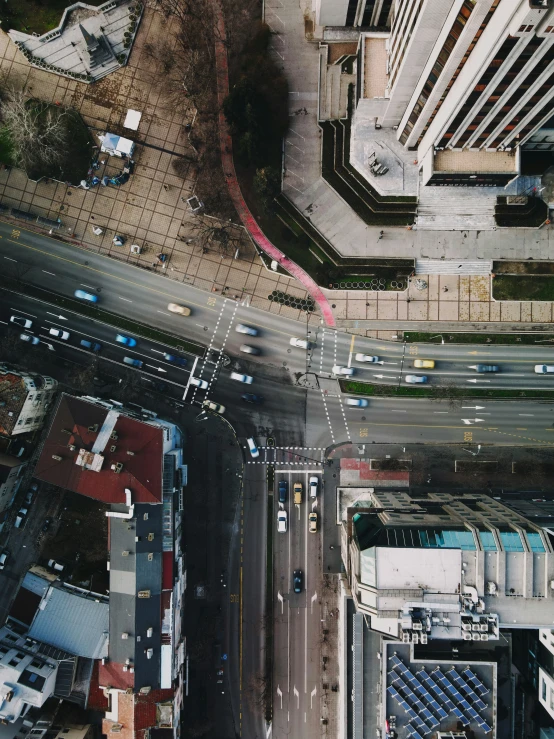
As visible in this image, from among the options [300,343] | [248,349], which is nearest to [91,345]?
[248,349]

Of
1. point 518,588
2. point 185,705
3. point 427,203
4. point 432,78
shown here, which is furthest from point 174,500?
point 432,78

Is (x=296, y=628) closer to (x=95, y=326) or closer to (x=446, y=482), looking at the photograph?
(x=446, y=482)

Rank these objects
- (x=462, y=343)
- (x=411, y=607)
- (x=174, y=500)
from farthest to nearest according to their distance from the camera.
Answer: (x=462, y=343) → (x=174, y=500) → (x=411, y=607)

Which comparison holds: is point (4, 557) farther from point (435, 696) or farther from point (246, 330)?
point (435, 696)

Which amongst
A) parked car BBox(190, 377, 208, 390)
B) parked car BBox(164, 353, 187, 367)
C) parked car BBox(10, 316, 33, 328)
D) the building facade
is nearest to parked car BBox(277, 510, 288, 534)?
parked car BBox(190, 377, 208, 390)

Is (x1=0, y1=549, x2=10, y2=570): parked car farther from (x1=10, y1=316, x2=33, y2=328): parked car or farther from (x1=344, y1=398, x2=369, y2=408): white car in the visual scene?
(x1=344, y1=398, x2=369, y2=408): white car

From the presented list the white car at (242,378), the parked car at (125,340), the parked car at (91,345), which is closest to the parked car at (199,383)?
the white car at (242,378)

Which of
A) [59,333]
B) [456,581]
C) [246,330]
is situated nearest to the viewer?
[456,581]
